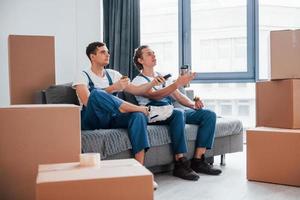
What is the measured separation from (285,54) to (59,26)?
2221 millimetres

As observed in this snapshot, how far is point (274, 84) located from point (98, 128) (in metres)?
1.22

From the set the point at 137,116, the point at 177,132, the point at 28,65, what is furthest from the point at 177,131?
the point at 28,65

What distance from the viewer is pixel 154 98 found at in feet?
10.0

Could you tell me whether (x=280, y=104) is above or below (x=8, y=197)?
above

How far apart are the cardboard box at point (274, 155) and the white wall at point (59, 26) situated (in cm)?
198

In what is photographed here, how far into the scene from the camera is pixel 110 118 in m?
2.78

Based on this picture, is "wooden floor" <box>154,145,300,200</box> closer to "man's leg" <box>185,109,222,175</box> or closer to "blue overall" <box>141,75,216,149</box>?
"man's leg" <box>185,109,222,175</box>

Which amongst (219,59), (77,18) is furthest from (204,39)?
(77,18)

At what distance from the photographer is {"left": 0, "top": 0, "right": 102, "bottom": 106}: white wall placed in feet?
11.0

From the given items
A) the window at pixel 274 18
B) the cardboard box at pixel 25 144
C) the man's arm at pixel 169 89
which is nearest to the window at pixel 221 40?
the window at pixel 274 18

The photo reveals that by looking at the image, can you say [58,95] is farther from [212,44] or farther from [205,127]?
[212,44]

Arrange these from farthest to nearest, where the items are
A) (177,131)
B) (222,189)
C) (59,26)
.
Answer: (59,26) → (177,131) → (222,189)

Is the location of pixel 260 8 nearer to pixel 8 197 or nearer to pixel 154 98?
pixel 154 98

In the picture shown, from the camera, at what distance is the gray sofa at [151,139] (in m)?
2.55
